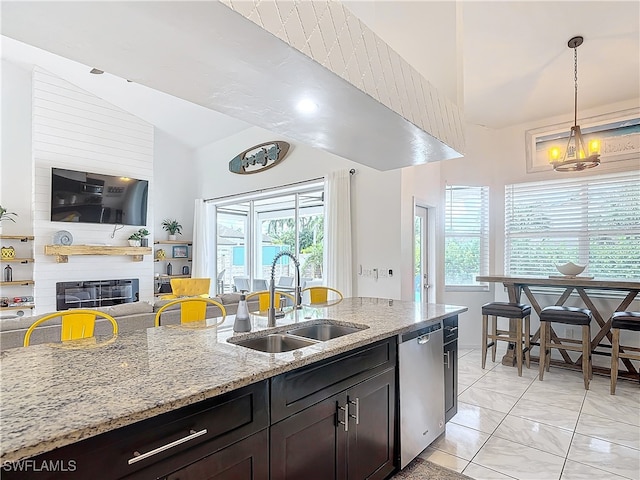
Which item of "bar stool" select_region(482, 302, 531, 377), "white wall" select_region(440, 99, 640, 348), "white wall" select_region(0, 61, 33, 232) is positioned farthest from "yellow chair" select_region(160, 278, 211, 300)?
"bar stool" select_region(482, 302, 531, 377)

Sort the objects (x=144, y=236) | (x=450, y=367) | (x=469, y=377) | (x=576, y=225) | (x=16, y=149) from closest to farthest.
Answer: (x=450, y=367), (x=469, y=377), (x=576, y=225), (x=16, y=149), (x=144, y=236)

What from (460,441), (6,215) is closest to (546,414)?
(460,441)

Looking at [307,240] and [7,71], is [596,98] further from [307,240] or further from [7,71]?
[7,71]

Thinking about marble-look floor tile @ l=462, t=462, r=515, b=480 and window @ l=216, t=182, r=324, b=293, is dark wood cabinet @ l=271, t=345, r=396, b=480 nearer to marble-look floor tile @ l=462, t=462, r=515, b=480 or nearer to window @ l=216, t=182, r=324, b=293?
marble-look floor tile @ l=462, t=462, r=515, b=480

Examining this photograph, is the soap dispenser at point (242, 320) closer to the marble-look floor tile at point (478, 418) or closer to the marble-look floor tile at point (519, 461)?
the marble-look floor tile at point (519, 461)

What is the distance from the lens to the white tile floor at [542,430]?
2400 mm

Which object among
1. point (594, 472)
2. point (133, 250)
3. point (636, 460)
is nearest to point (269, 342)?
point (594, 472)

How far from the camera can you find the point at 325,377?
1699 millimetres

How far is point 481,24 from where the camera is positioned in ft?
10.6

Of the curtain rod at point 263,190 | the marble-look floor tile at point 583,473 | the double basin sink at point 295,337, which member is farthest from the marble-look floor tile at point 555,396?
the curtain rod at point 263,190

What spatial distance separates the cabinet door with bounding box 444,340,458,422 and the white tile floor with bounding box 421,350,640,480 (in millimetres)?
185

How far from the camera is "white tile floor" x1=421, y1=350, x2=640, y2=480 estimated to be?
2.40m

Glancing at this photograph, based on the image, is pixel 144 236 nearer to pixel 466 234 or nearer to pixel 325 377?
pixel 466 234

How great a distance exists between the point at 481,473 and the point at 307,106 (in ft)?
8.28
